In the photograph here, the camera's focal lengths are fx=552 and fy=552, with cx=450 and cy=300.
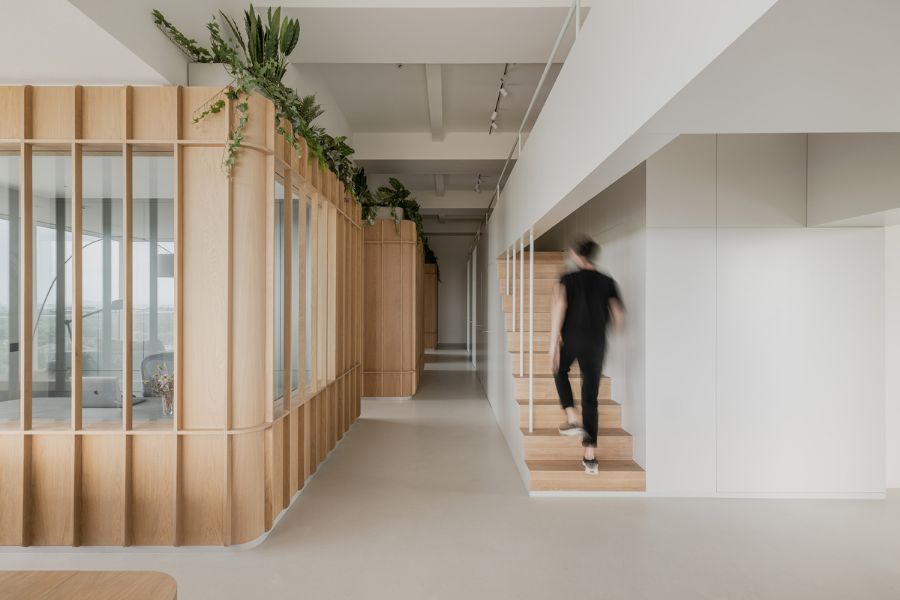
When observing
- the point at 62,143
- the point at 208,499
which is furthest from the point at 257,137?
the point at 208,499

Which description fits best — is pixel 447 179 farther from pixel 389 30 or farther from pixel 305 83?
pixel 389 30

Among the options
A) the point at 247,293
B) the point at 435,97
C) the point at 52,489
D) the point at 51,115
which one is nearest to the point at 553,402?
the point at 247,293

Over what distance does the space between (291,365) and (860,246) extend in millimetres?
4618

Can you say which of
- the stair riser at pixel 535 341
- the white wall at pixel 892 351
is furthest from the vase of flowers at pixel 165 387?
the white wall at pixel 892 351

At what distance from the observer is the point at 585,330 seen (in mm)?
4480

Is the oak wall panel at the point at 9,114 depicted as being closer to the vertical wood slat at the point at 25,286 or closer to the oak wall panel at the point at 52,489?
the vertical wood slat at the point at 25,286

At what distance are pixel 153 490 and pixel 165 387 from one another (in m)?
0.63

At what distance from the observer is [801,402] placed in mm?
4344

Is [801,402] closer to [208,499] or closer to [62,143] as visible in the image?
[208,499]

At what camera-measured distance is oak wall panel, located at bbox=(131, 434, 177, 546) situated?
3408 millimetres

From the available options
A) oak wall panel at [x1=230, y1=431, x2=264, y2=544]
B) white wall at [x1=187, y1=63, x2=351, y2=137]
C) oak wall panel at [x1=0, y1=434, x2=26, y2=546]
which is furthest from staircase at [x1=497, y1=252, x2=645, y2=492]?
oak wall panel at [x1=0, y1=434, x2=26, y2=546]

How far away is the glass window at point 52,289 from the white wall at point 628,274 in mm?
4058

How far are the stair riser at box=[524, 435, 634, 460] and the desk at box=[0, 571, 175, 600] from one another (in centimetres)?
353

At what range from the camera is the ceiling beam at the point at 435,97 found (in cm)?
704
